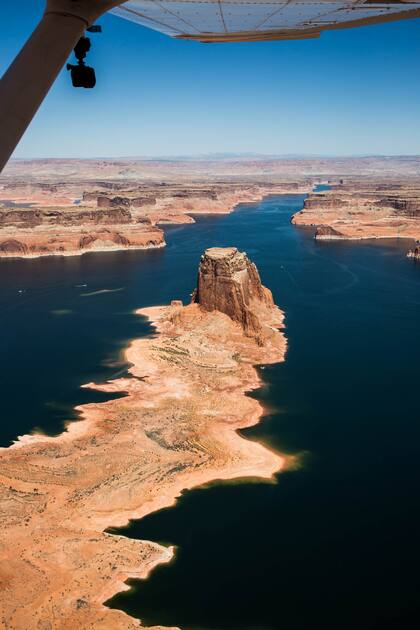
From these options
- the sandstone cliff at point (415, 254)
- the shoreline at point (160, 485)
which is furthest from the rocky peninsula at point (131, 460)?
the sandstone cliff at point (415, 254)

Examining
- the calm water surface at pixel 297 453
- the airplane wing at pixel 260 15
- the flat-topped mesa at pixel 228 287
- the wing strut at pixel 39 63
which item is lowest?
the calm water surface at pixel 297 453

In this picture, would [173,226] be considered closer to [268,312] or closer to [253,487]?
[268,312]

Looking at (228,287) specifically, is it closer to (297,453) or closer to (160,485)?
(297,453)

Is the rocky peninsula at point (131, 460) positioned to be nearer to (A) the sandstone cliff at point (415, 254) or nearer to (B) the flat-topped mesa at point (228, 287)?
(B) the flat-topped mesa at point (228, 287)

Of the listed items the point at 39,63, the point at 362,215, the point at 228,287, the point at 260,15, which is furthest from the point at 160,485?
the point at 362,215

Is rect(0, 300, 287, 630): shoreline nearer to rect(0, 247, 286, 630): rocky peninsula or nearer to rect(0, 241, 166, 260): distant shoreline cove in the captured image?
rect(0, 247, 286, 630): rocky peninsula

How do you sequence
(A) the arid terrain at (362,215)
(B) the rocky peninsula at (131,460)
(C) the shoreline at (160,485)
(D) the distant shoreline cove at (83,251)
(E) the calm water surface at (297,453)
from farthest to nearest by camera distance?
(A) the arid terrain at (362,215) → (D) the distant shoreline cove at (83,251) → (C) the shoreline at (160,485) → (E) the calm water surface at (297,453) → (B) the rocky peninsula at (131,460)
